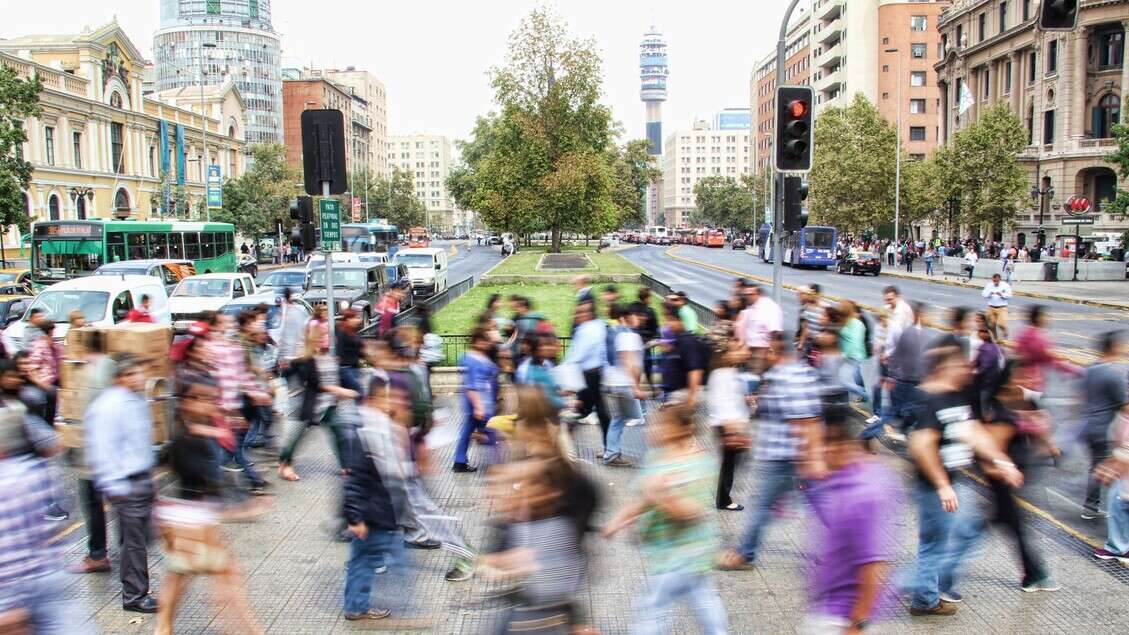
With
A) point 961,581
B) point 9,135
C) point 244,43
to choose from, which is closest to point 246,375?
point 961,581

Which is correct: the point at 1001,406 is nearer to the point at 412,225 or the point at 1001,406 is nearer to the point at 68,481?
the point at 68,481

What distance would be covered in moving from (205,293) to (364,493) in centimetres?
1680

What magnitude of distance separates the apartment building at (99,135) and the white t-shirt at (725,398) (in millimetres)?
48731

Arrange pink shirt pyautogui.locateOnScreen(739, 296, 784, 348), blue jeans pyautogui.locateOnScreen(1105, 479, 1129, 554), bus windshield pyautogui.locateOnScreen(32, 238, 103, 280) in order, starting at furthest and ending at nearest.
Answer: bus windshield pyautogui.locateOnScreen(32, 238, 103, 280) → pink shirt pyautogui.locateOnScreen(739, 296, 784, 348) → blue jeans pyautogui.locateOnScreen(1105, 479, 1129, 554)

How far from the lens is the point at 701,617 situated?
5.13 meters

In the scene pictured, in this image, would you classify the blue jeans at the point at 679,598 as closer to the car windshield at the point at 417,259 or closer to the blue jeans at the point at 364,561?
the blue jeans at the point at 364,561

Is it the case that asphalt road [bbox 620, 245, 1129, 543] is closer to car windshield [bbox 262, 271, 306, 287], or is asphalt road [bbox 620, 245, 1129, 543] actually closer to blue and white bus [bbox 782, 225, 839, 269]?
blue and white bus [bbox 782, 225, 839, 269]

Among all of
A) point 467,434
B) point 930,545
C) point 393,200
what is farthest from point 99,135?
point 930,545

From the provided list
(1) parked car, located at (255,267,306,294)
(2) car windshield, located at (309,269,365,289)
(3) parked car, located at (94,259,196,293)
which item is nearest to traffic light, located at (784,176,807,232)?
(2) car windshield, located at (309,269,365,289)

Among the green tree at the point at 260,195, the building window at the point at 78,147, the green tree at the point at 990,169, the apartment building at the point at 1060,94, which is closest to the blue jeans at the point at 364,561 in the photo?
the green tree at the point at 990,169

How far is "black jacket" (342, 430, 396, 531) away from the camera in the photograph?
581cm

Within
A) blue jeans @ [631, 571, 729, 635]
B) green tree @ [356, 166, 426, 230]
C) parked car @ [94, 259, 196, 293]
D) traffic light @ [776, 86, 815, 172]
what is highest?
green tree @ [356, 166, 426, 230]

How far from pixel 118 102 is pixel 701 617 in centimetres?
6612

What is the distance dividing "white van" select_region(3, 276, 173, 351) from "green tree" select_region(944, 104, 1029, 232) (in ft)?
143
